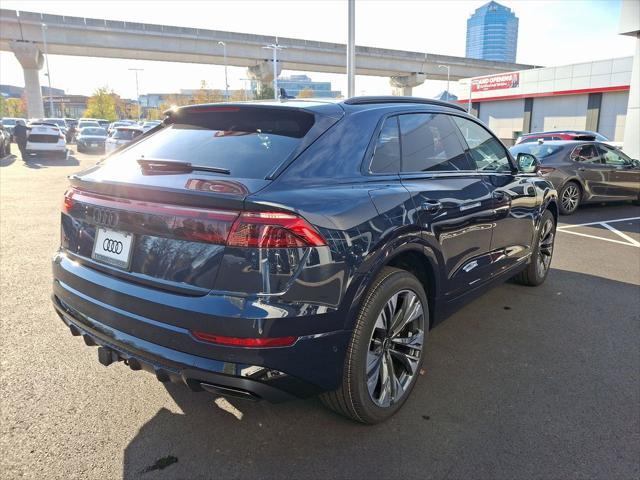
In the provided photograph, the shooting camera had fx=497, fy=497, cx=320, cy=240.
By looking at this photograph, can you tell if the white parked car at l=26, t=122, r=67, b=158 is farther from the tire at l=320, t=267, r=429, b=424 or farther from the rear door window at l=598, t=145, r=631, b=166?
the tire at l=320, t=267, r=429, b=424

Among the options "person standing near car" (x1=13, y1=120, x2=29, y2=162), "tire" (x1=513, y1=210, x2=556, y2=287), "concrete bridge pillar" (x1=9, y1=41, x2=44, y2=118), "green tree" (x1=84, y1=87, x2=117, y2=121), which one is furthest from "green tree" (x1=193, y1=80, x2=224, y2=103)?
"tire" (x1=513, y1=210, x2=556, y2=287)

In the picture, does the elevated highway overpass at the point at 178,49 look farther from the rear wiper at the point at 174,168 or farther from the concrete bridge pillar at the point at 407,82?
the rear wiper at the point at 174,168

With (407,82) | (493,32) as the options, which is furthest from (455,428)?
(493,32)

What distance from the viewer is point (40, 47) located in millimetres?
47781

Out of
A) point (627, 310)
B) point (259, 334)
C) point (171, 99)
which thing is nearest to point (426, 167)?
point (259, 334)

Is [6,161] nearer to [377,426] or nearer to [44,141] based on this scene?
[44,141]

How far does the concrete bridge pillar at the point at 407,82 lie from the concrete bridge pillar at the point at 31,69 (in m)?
41.0

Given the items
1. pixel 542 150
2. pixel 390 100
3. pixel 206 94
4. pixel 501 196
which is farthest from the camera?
pixel 206 94

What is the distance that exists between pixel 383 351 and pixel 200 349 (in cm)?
109

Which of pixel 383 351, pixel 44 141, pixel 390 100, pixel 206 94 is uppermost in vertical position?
pixel 206 94

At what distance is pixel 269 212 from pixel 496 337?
2681 mm

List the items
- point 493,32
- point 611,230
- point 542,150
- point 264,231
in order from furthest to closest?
point 493,32
point 542,150
point 611,230
point 264,231

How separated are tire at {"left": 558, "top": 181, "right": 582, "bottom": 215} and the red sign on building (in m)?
39.0

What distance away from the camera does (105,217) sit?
2.63 meters
